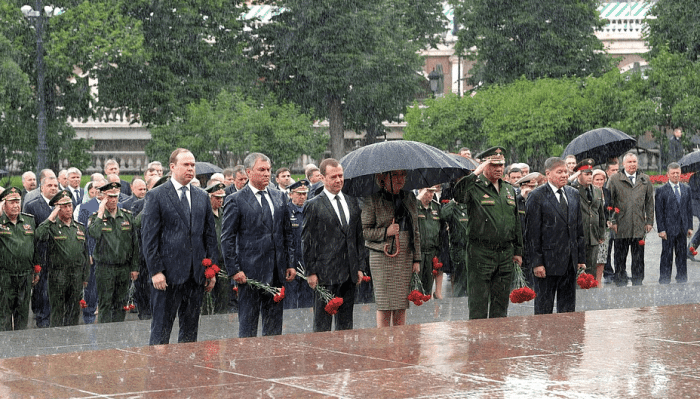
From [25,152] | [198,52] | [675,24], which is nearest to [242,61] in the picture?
[198,52]

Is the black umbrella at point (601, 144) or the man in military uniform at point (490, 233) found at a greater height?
the black umbrella at point (601, 144)

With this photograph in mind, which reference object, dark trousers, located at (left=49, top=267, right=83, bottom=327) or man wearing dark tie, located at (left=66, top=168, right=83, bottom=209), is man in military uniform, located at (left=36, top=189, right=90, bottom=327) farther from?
man wearing dark tie, located at (left=66, top=168, right=83, bottom=209)

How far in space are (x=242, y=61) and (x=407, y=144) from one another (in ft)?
131

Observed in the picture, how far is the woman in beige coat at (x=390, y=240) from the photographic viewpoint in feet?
33.7

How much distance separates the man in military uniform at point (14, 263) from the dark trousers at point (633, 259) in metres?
8.67

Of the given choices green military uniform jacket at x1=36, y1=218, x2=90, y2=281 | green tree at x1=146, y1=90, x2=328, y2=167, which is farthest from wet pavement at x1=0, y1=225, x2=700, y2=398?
green tree at x1=146, y1=90, x2=328, y2=167

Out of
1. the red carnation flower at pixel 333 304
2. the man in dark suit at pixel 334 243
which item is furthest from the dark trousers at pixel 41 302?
the red carnation flower at pixel 333 304

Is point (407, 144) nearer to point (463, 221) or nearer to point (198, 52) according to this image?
point (463, 221)

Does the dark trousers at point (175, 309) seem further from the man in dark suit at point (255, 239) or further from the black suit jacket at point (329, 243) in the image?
the black suit jacket at point (329, 243)

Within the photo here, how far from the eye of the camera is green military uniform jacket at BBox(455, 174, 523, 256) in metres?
10.7

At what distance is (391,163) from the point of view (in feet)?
33.1

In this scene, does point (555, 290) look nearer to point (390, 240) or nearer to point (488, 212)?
point (488, 212)

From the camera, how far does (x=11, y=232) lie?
13.2 metres

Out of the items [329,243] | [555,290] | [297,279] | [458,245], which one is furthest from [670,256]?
[329,243]
